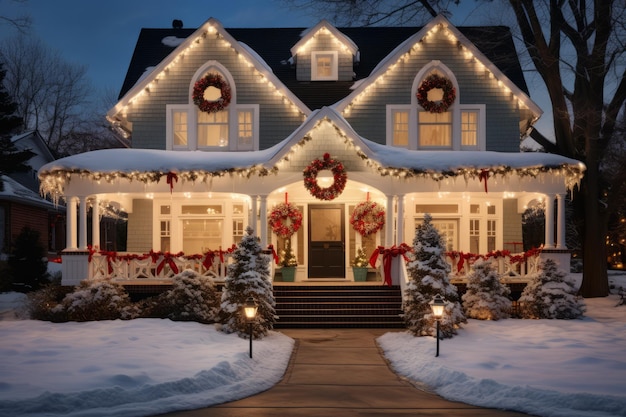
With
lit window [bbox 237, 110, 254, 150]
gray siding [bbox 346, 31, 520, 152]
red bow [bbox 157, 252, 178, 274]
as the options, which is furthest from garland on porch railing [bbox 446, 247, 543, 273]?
lit window [bbox 237, 110, 254, 150]

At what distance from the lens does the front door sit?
20.2 metres

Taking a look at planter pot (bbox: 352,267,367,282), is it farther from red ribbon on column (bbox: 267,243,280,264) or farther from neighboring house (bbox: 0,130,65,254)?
neighboring house (bbox: 0,130,65,254)

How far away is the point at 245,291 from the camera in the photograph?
1388cm

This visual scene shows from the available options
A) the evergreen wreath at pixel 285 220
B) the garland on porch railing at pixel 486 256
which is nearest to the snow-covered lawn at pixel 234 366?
the garland on porch railing at pixel 486 256

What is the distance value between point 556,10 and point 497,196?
6.15 m

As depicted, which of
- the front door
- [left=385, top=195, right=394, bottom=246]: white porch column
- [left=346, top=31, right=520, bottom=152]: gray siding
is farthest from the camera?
Result: [left=346, top=31, right=520, bottom=152]: gray siding

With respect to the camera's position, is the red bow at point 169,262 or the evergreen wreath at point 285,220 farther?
the evergreen wreath at point 285,220

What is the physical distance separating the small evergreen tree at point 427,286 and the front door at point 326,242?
5826mm

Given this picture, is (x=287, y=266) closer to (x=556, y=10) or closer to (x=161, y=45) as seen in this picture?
(x=161, y=45)

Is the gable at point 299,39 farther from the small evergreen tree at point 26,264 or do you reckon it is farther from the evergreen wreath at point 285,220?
the small evergreen tree at point 26,264

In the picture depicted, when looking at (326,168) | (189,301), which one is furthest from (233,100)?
(189,301)

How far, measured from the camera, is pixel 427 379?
10008mm

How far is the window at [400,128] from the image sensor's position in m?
20.7

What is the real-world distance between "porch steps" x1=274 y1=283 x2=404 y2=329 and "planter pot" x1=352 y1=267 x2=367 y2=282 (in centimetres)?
202
